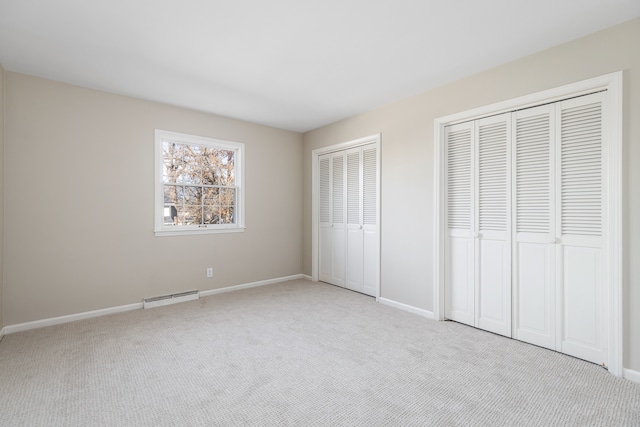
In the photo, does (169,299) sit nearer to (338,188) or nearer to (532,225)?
(338,188)

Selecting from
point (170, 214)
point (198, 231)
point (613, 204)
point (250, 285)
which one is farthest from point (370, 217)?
point (170, 214)

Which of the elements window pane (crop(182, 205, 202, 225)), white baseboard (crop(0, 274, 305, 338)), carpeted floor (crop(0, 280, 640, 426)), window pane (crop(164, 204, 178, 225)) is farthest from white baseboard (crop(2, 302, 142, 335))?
window pane (crop(182, 205, 202, 225))

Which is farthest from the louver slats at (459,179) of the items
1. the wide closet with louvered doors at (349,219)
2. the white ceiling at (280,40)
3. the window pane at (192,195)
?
the window pane at (192,195)

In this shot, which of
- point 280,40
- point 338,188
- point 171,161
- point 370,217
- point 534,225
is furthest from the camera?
point 338,188

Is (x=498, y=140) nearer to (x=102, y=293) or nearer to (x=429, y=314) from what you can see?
(x=429, y=314)

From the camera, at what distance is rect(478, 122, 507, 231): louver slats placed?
2951mm

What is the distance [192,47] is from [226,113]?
5.76 ft

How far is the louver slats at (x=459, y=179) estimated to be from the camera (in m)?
3.22

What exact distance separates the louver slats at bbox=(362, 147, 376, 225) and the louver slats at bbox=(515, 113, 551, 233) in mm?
1772

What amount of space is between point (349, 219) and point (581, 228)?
2.74m

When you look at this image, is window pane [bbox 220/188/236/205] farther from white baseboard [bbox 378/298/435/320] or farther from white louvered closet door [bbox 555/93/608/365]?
white louvered closet door [bbox 555/93/608/365]

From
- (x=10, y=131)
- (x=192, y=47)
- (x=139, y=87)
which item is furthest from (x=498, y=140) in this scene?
(x=10, y=131)

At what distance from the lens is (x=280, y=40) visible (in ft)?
8.04

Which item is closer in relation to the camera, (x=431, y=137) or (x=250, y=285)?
(x=431, y=137)
